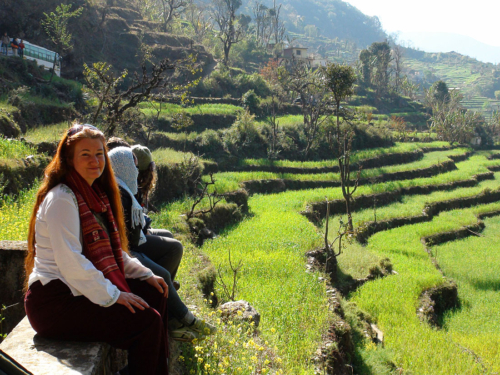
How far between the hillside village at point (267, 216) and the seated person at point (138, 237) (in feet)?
0.18

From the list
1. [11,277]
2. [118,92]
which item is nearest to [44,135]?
[118,92]

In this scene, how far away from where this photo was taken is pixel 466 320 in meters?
8.42

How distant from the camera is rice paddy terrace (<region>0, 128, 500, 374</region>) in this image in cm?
500

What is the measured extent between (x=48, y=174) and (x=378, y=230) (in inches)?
498

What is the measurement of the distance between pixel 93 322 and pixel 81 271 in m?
0.34

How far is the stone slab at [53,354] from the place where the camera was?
7.16ft

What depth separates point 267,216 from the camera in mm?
11953

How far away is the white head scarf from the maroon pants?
3.61 ft

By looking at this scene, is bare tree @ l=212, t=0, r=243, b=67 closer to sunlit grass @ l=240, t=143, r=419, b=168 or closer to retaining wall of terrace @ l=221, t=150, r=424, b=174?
sunlit grass @ l=240, t=143, r=419, b=168

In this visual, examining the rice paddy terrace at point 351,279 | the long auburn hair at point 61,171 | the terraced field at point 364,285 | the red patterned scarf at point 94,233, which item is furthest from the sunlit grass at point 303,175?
the red patterned scarf at point 94,233

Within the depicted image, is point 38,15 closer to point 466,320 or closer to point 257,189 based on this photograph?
point 257,189

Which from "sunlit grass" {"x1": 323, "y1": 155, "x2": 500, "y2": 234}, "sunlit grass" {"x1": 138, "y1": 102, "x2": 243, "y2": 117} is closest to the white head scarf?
"sunlit grass" {"x1": 323, "y1": 155, "x2": 500, "y2": 234}

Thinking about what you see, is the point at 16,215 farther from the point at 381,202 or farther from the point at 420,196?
the point at 420,196

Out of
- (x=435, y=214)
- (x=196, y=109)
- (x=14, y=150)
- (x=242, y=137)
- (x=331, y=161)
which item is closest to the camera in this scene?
(x=14, y=150)
